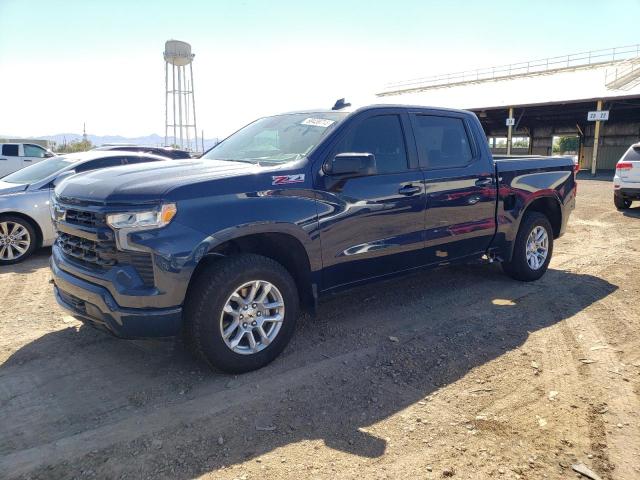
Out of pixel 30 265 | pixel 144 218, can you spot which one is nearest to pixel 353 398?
pixel 144 218

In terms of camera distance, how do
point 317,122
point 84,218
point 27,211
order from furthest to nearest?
point 27,211 → point 317,122 → point 84,218

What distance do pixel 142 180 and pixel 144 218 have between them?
0.37 meters

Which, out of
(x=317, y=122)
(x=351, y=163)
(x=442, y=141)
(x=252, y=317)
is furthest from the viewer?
(x=442, y=141)

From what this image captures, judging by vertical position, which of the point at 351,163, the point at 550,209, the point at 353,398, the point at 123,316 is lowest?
the point at 353,398

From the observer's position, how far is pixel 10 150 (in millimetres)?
17078

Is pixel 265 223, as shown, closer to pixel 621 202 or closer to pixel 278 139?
pixel 278 139

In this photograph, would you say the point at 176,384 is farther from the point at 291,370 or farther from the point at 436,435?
the point at 436,435

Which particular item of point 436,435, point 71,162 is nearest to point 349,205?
point 436,435

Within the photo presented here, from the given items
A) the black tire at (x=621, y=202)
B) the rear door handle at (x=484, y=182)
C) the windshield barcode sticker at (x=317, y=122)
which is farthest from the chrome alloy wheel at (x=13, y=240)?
the black tire at (x=621, y=202)

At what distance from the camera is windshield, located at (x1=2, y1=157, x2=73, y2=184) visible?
7359mm

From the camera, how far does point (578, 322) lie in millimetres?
4633

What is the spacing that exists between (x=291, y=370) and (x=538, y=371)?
1.84 meters

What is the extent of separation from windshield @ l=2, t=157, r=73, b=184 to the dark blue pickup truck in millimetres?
3972

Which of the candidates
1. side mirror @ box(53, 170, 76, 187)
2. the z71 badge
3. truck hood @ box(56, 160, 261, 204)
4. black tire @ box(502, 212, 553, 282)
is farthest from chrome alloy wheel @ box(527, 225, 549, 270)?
side mirror @ box(53, 170, 76, 187)
